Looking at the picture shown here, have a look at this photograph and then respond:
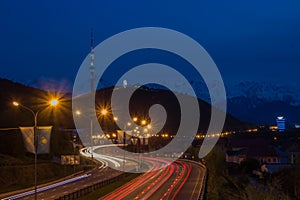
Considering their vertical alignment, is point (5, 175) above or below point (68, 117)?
below

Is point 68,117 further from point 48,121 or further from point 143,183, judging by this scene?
point 143,183

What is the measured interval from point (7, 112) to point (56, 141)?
13560 mm

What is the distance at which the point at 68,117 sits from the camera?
527ft

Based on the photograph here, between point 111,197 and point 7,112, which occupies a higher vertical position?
point 7,112

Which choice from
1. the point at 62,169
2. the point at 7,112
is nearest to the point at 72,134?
the point at 7,112

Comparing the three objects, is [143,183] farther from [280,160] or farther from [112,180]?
[280,160]

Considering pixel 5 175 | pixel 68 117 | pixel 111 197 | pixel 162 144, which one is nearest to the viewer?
pixel 111 197

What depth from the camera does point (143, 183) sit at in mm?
54906

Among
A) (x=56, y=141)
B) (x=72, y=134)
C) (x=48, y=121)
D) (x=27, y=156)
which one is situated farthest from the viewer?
(x=72, y=134)

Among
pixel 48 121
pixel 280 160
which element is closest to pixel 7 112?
pixel 48 121

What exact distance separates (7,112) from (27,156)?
22.2 m

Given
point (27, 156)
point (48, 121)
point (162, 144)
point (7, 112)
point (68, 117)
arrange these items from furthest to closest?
point (68, 117) → point (162, 144) → point (48, 121) → point (7, 112) → point (27, 156)

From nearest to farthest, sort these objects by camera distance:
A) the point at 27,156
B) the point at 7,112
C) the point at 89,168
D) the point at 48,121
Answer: the point at 27,156
the point at 89,168
the point at 7,112
the point at 48,121

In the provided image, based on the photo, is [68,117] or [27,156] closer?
[27,156]
